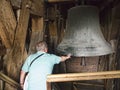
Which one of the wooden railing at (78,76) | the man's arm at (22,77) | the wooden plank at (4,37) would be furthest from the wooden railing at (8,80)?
the wooden railing at (78,76)

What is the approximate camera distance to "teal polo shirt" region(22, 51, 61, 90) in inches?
123

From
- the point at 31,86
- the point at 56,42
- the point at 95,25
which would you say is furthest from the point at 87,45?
the point at 56,42

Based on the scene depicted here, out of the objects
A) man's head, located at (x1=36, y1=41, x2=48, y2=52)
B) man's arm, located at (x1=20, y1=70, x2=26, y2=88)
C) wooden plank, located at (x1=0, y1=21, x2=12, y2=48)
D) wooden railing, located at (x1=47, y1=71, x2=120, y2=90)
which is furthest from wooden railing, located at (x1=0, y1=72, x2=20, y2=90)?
wooden railing, located at (x1=47, y1=71, x2=120, y2=90)

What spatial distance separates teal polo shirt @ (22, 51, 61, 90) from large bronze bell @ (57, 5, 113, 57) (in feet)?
0.69

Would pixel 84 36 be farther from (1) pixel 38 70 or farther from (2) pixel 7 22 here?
(2) pixel 7 22

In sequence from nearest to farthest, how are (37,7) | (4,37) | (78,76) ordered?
(78,76) < (4,37) < (37,7)

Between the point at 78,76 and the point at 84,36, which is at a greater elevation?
the point at 84,36

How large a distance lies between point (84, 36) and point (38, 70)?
2.26 ft

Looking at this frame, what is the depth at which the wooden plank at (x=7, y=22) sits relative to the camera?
279 cm

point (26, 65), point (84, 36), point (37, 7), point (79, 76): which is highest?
point (37, 7)

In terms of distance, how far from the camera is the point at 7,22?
2.88m

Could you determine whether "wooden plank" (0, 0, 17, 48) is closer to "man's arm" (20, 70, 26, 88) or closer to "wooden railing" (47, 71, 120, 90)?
"man's arm" (20, 70, 26, 88)

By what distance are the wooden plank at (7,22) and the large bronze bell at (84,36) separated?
637 mm

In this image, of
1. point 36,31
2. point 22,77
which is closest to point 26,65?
point 22,77
